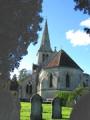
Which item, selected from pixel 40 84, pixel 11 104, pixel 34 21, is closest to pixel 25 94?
pixel 40 84

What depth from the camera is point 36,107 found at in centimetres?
2083

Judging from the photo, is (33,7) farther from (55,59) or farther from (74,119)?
(55,59)

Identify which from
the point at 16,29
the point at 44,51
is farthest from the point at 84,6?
the point at 44,51

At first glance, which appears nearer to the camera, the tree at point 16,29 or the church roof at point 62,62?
the tree at point 16,29

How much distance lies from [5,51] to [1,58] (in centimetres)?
55

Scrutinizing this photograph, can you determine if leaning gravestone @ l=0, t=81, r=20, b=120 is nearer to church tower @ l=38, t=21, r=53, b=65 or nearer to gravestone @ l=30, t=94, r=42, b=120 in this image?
gravestone @ l=30, t=94, r=42, b=120

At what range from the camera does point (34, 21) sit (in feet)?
69.7

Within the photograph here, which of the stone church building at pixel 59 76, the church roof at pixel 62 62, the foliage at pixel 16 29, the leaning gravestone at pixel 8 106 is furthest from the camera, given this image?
the church roof at pixel 62 62

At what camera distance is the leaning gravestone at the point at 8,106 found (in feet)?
35.7

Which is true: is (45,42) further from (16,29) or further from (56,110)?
(16,29)

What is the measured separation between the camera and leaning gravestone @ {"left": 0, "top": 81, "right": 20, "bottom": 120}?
10875 mm

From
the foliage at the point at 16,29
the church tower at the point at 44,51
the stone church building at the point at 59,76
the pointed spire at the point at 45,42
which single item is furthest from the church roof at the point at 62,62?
the foliage at the point at 16,29

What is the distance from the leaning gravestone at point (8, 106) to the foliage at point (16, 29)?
8.65 m

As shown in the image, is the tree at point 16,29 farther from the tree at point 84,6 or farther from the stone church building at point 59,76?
the stone church building at point 59,76
